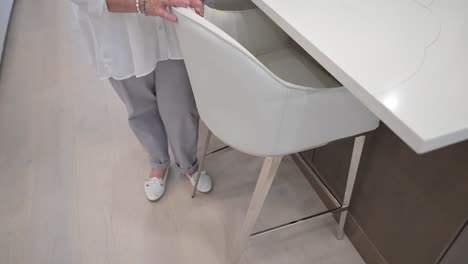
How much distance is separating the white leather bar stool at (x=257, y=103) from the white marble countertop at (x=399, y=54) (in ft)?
0.40

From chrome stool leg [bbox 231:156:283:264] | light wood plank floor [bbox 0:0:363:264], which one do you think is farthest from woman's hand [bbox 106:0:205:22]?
light wood plank floor [bbox 0:0:363:264]

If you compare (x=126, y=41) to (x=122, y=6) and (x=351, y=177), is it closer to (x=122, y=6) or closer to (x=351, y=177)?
(x=122, y=6)

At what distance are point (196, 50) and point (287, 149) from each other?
0.32 meters

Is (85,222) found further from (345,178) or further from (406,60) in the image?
(406,60)

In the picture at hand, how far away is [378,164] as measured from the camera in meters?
1.11

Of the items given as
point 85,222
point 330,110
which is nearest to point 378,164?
point 330,110

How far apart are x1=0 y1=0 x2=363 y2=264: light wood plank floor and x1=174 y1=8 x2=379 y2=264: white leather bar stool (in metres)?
0.47

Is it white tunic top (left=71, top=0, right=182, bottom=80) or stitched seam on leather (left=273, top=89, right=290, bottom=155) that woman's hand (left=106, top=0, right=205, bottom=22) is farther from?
stitched seam on leather (left=273, top=89, right=290, bottom=155)

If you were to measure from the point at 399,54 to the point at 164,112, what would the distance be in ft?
2.64

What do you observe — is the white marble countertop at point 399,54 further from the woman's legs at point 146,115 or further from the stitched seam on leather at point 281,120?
the woman's legs at point 146,115

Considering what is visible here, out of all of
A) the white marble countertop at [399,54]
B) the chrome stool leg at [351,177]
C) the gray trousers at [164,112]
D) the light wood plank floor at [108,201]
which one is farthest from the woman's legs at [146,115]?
the chrome stool leg at [351,177]

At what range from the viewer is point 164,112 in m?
1.26

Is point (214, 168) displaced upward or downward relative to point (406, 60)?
downward

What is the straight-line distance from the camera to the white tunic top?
96 centimetres
